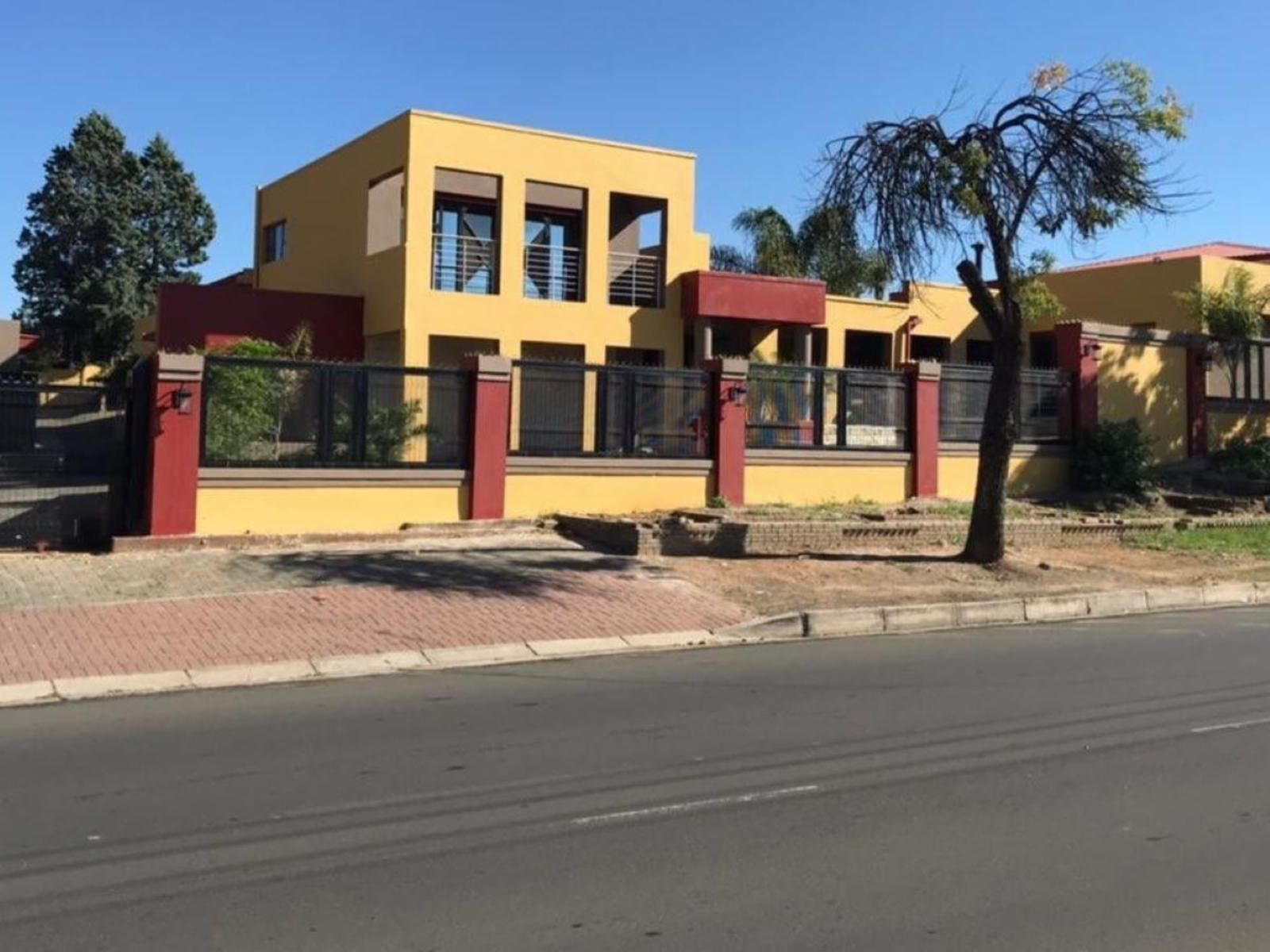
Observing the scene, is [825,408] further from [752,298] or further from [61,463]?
[61,463]

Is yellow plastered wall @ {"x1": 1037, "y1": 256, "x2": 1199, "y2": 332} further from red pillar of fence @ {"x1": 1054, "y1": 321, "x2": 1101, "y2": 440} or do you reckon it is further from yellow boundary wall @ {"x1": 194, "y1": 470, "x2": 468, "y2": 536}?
yellow boundary wall @ {"x1": 194, "y1": 470, "x2": 468, "y2": 536}

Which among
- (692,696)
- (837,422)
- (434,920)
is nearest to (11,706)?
(692,696)

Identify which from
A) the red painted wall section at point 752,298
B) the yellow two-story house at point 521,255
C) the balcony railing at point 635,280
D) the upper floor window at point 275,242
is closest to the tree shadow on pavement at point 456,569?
the yellow two-story house at point 521,255

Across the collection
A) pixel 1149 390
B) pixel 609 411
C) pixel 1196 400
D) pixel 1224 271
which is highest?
pixel 1224 271

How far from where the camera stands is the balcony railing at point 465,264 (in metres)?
23.7

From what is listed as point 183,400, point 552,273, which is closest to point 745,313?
point 552,273

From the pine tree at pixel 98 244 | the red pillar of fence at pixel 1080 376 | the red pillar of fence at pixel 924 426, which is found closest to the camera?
the red pillar of fence at pixel 924 426

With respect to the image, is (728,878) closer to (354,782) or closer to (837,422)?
(354,782)

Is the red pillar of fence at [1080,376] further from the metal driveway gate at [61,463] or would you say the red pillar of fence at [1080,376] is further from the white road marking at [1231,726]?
the metal driveway gate at [61,463]

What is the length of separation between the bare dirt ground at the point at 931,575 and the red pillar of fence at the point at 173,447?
572cm

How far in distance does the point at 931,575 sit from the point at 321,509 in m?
7.73

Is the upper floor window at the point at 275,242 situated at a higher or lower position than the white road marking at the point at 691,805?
higher

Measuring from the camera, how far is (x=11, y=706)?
8516 millimetres

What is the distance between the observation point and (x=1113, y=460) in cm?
2234
